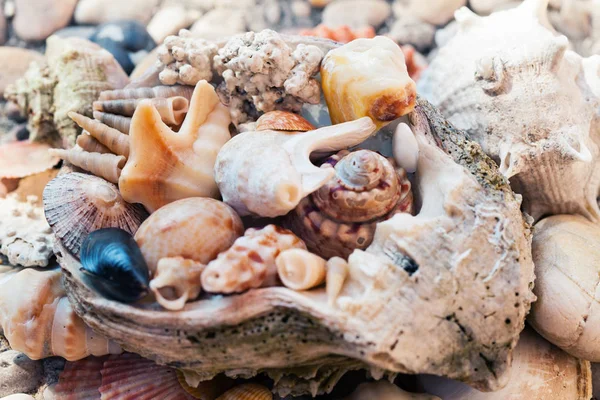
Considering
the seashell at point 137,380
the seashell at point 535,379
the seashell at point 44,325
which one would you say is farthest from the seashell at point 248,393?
the seashell at point 535,379

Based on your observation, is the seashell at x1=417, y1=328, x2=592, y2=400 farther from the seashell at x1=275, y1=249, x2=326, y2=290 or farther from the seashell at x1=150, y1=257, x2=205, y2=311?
the seashell at x1=150, y1=257, x2=205, y2=311

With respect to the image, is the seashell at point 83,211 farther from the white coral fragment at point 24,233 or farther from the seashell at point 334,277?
the seashell at point 334,277

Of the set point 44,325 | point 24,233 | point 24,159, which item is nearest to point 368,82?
point 44,325

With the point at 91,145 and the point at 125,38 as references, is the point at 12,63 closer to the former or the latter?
the point at 125,38

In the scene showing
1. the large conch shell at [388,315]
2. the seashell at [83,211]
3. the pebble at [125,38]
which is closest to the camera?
the large conch shell at [388,315]

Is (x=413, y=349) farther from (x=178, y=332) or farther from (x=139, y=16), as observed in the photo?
(x=139, y=16)

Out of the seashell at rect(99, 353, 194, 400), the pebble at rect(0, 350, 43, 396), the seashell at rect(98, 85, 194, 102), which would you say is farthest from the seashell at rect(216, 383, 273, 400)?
the seashell at rect(98, 85, 194, 102)
